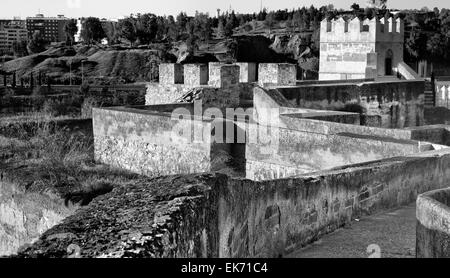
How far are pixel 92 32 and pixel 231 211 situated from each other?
104 meters

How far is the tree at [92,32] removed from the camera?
105188 mm

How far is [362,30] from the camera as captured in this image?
2612cm

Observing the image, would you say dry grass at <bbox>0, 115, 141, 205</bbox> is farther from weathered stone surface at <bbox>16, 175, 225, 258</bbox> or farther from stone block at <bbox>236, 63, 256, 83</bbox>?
stone block at <bbox>236, 63, 256, 83</bbox>

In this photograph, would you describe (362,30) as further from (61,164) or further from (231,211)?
(231,211)

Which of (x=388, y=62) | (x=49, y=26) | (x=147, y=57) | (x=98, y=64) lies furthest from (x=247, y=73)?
(x=49, y=26)

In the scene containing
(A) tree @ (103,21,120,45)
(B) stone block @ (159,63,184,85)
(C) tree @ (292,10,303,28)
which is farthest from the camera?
(C) tree @ (292,10,303,28)

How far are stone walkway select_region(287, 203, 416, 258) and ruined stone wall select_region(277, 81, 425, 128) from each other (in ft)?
32.4

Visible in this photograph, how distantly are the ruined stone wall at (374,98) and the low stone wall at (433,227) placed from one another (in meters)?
12.2

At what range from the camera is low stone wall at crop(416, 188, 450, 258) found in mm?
4719

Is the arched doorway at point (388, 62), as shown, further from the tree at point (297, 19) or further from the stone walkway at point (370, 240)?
the tree at point (297, 19)

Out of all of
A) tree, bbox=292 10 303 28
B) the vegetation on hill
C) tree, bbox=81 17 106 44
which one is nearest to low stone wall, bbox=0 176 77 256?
the vegetation on hill

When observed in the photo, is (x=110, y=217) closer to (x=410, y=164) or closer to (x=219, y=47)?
(x=410, y=164)
